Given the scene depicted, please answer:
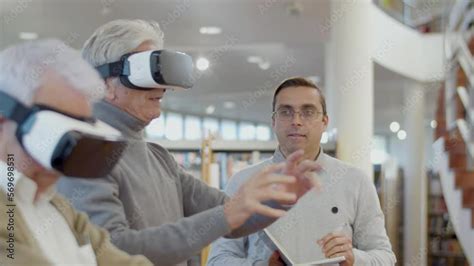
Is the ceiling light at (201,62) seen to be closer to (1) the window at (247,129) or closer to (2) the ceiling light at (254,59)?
(2) the ceiling light at (254,59)

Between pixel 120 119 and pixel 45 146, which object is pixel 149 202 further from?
pixel 45 146

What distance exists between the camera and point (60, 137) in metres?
0.73

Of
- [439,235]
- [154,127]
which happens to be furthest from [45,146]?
[439,235]

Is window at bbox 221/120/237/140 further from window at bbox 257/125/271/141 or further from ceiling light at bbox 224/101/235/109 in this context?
ceiling light at bbox 224/101/235/109

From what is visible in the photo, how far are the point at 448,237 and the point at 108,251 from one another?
8.01m

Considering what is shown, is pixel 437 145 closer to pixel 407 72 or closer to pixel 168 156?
pixel 407 72

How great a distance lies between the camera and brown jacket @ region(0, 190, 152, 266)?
708 millimetres

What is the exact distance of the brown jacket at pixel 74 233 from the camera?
0.71 m

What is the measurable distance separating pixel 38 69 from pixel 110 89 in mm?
267

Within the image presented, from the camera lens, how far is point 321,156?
1819 millimetres

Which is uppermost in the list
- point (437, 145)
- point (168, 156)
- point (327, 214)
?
point (168, 156)

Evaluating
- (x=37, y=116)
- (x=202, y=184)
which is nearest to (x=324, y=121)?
(x=202, y=184)

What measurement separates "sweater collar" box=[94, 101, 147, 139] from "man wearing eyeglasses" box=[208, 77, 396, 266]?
25.7 inches

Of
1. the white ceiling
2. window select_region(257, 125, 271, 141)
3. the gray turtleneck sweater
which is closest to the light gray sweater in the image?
the gray turtleneck sweater
